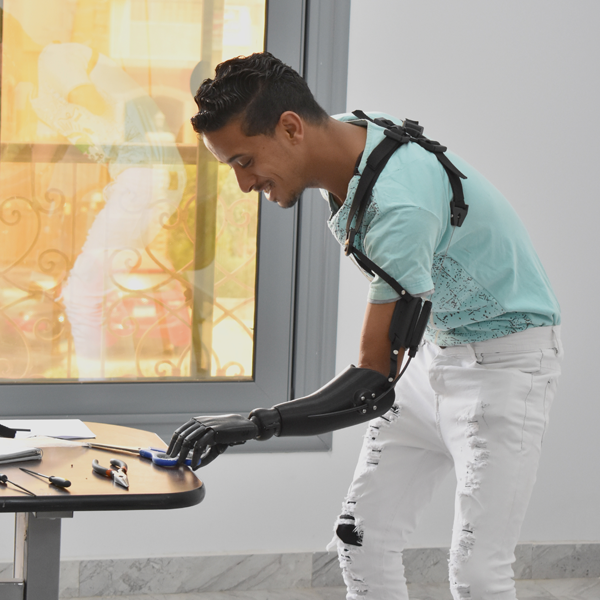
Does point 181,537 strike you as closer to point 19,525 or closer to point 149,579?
point 149,579

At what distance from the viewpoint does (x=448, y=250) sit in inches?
57.6

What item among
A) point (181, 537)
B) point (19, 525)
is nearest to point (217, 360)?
point (181, 537)

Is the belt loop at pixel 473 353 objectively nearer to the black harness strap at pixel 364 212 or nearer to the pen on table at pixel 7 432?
the black harness strap at pixel 364 212

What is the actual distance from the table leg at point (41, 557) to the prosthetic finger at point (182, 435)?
207 mm

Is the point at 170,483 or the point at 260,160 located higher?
the point at 260,160

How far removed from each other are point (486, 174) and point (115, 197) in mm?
1196

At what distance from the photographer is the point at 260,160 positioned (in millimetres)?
1392

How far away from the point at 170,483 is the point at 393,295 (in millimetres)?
478

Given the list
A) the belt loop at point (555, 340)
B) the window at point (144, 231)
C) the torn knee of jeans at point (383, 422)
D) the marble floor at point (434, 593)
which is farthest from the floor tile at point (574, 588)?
the belt loop at point (555, 340)

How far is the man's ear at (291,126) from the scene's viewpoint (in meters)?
1.37

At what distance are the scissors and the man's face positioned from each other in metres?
0.49

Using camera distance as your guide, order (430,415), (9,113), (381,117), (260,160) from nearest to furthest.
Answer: (260,160) → (381,117) → (430,415) → (9,113)

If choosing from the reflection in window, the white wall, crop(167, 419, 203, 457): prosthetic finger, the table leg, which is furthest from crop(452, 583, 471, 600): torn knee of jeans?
the reflection in window

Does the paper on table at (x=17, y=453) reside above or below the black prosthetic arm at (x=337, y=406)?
below
